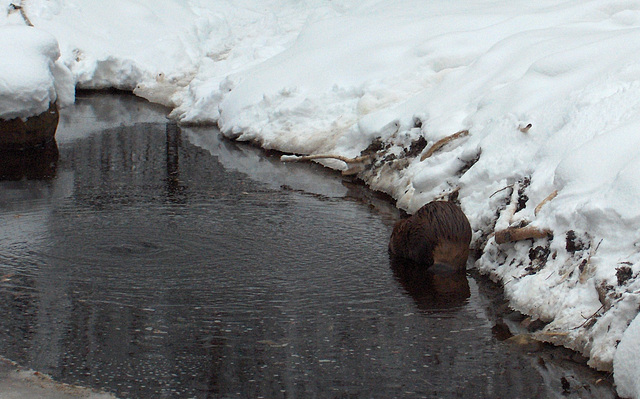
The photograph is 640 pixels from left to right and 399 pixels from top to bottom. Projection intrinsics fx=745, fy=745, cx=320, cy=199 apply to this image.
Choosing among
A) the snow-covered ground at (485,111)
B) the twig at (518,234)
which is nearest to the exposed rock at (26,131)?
the snow-covered ground at (485,111)

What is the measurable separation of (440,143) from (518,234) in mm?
2847

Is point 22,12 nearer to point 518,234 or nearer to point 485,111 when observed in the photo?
point 485,111

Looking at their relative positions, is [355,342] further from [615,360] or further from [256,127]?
[256,127]

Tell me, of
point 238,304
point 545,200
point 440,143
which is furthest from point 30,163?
point 545,200

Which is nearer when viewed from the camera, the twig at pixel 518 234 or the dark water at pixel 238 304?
the dark water at pixel 238 304

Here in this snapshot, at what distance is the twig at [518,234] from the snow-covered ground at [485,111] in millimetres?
63

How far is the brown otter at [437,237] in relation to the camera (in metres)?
6.75

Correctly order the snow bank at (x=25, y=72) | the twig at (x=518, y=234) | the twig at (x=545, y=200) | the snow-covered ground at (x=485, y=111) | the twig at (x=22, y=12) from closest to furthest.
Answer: the snow-covered ground at (x=485, y=111) → the twig at (x=518, y=234) → the twig at (x=545, y=200) → the snow bank at (x=25, y=72) → the twig at (x=22, y=12)

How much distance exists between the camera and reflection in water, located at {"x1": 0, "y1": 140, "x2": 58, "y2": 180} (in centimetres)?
1063

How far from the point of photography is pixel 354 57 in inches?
530

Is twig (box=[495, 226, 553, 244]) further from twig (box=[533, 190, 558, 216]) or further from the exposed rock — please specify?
the exposed rock

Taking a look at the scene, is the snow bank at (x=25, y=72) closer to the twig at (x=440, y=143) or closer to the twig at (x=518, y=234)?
the twig at (x=440, y=143)

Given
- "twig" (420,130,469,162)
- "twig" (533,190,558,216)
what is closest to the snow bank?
"twig" (420,130,469,162)

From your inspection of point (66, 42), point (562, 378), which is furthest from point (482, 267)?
point (66, 42)
